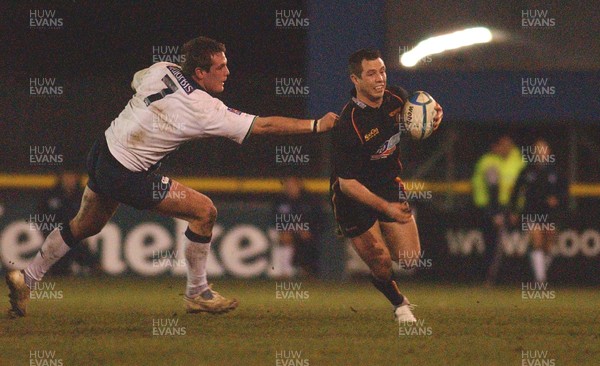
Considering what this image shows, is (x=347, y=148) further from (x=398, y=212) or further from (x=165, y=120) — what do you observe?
(x=165, y=120)

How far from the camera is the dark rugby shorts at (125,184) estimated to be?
900 centimetres

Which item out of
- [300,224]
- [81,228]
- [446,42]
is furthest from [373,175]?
[446,42]

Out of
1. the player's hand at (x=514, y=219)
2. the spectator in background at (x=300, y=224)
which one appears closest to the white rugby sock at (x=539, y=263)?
the player's hand at (x=514, y=219)

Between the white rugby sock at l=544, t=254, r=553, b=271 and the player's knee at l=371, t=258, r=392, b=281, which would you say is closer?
the player's knee at l=371, t=258, r=392, b=281

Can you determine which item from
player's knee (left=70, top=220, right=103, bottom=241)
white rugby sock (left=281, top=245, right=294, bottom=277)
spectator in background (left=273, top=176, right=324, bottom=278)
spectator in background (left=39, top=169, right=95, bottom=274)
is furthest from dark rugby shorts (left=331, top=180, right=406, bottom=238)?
spectator in background (left=39, top=169, right=95, bottom=274)

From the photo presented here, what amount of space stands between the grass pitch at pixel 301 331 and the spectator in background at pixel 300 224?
256 centimetres

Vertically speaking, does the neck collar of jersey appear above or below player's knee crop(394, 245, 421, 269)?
above

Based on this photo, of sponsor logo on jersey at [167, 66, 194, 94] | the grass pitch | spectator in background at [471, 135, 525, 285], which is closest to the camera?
the grass pitch

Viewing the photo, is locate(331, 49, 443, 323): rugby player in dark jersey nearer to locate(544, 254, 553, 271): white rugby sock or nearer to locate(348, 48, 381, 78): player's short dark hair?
locate(348, 48, 381, 78): player's short dark hair

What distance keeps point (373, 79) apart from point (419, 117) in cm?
48

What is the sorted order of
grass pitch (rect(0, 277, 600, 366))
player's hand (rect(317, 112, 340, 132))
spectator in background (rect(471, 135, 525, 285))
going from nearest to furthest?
1. grass pitch (rect(0, 277, 600, 366))
2. player's hand (rect(317, 112, 340, 132))
3. spectator in background (rect(471, 135, 525, 285))

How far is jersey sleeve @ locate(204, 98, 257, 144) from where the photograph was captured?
8.81m

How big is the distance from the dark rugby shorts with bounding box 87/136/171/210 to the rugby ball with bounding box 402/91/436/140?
2001 mm

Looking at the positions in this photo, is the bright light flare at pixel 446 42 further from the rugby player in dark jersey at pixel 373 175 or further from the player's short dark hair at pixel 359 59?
the player's short dark hair at pixel 359 59
